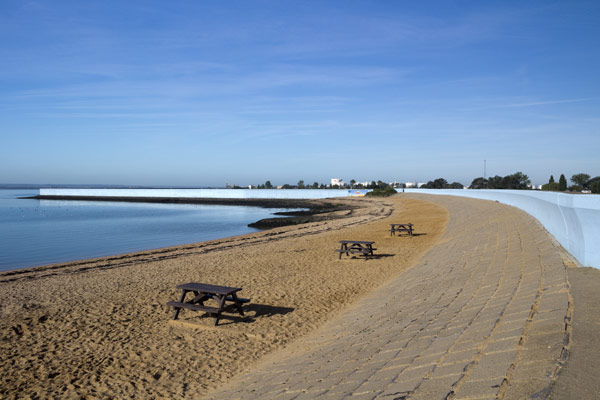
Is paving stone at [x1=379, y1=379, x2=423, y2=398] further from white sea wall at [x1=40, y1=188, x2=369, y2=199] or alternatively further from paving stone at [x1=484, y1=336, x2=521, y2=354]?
white sea wall at [x1=40, y1=188, x2=369, y2=199]

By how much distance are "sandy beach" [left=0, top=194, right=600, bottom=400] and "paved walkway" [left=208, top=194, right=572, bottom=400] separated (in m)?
0.02

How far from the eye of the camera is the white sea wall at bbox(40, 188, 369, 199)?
92.3 metres

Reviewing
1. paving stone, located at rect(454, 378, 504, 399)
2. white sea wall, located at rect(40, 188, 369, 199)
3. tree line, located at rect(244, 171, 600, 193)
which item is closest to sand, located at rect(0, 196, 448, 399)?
paving stone, located at rect(454, 378, 504, 399)

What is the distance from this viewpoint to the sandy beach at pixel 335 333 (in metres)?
3.68

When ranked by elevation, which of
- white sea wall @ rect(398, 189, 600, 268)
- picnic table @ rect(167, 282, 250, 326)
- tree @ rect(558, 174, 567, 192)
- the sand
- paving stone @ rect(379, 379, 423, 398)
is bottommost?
the sand

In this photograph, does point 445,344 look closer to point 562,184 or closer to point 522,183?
point 562,184

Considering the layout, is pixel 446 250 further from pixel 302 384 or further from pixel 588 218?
pixel 302 384

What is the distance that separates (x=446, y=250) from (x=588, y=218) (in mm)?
6030

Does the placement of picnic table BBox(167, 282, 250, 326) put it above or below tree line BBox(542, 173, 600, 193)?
below

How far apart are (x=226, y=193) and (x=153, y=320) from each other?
99.0 m

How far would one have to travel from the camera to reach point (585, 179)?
61562 mm

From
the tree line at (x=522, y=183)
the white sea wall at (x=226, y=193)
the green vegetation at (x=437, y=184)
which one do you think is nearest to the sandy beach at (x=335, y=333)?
the tree line at (x=522, y=183)

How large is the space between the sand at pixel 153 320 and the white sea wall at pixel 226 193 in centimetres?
7346

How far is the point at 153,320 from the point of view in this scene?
8.30 metres
